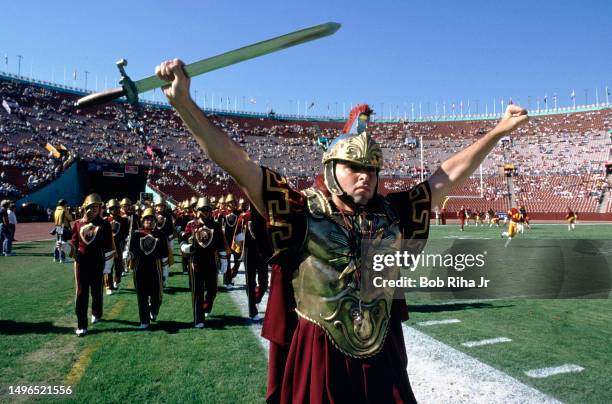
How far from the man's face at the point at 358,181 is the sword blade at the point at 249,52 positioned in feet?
2.33

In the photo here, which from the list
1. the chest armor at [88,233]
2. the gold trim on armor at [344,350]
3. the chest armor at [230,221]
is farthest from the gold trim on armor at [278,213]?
the chest armor at [230,221]

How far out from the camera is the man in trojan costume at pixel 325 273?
1.89 meters

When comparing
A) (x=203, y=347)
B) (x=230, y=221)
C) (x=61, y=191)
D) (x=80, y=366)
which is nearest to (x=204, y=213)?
(x=203, y=347)

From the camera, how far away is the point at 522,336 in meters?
5.63

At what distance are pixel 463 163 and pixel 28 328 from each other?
22.5 feet

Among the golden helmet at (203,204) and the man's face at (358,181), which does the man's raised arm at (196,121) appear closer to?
the man's face at (358,181)

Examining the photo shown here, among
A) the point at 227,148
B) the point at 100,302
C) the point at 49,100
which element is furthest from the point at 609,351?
the point at 49,100

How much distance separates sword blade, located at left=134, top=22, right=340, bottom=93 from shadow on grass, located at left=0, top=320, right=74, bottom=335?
577 cm

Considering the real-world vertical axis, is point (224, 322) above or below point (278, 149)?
below

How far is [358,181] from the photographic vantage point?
2.06 meters

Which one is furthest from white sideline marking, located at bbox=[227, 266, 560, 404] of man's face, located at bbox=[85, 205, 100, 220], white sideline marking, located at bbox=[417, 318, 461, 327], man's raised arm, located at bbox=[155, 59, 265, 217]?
man's face, located at bbox=[85, 205, 100, 220]

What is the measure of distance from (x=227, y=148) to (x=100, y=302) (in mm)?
6258

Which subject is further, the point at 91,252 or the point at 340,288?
the point at 91,252

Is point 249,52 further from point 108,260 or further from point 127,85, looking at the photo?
point 108,260
